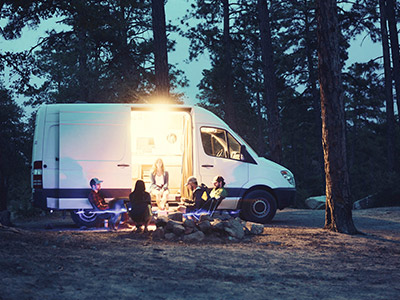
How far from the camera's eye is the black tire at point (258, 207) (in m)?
13.1

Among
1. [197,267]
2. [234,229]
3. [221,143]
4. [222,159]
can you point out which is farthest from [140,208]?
[197,267]

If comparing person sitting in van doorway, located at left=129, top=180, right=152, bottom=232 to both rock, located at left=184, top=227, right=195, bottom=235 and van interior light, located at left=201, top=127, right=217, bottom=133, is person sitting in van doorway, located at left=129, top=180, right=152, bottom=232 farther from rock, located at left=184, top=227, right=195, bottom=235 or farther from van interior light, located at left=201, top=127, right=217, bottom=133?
van interior light, located at left=201, top=127, right=217, bottom=133

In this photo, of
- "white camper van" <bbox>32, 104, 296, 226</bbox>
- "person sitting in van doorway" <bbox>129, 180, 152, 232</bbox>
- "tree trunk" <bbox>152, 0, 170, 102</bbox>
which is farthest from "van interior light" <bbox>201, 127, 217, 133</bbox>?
"tree trunk" <bbox>152, 0, 170, 102</bbox>

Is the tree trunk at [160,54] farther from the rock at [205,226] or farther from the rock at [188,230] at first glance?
the rock at [188,230]

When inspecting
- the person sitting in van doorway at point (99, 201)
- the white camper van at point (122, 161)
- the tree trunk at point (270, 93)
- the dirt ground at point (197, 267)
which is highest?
the tree trunk at point (270, 93)

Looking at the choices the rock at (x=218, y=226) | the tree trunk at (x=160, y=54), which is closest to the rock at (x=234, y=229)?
the rock at (x=218, y=226)

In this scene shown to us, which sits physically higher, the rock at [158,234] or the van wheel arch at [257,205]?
the van wheel arch at [257,205]

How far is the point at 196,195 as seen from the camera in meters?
12.1

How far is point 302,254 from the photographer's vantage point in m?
8.89

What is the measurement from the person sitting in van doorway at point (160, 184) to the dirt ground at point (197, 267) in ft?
6.69

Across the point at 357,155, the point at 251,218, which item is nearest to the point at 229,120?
the point at 251,218

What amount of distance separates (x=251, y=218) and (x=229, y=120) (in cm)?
1410

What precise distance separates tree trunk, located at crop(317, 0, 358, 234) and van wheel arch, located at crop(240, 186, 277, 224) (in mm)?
1716

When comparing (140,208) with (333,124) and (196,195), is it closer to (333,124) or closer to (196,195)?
(196,195)
